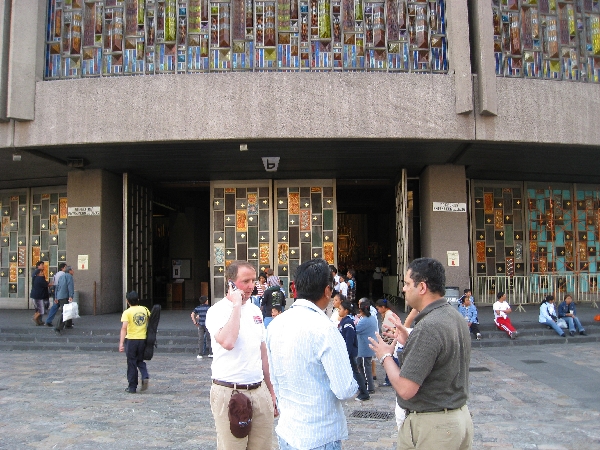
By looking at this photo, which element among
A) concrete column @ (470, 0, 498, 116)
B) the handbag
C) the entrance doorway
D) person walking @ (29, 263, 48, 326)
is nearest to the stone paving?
the handbag

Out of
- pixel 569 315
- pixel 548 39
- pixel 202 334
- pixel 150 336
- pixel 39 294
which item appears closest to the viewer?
pixel 150 336

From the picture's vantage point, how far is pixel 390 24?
47.9 feet

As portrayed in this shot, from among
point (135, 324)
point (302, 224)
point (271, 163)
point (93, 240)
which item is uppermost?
point (271, 163)

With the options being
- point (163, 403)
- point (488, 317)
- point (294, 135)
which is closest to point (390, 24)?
point (294, 135)

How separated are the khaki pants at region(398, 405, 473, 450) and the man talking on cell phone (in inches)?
47.6

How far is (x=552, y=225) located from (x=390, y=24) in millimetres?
9429

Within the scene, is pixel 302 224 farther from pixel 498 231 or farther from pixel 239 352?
pixel 239 352

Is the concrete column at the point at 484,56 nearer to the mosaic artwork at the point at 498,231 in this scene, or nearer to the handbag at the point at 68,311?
the mosaic artwork at the point at 498,231

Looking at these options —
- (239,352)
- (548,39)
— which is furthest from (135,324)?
(548,39)

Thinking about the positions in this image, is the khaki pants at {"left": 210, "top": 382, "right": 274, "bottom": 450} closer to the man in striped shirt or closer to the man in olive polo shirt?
the man in striped shirt

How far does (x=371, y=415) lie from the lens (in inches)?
289

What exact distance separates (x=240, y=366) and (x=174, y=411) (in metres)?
3.92

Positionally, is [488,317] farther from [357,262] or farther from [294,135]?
[357,262]

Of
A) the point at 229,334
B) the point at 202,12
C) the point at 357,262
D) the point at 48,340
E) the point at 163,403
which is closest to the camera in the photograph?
the point at 229,334
